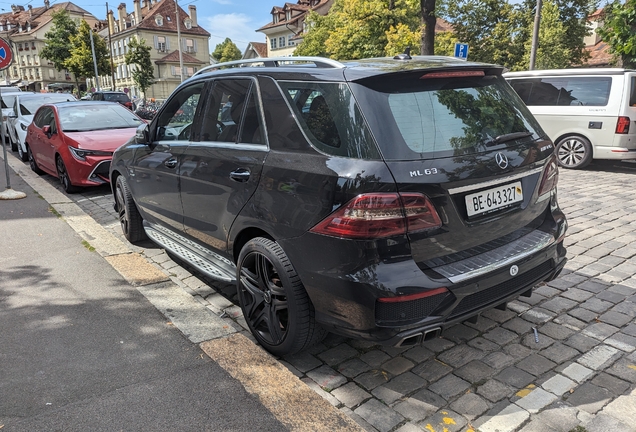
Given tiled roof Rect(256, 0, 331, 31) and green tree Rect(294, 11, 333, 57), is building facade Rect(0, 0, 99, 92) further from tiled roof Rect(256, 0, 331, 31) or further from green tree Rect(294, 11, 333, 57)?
green tree Rect(294, 11, 333, 57)

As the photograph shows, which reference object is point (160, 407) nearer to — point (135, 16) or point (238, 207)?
point (238, 207)

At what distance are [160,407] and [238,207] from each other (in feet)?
4.27

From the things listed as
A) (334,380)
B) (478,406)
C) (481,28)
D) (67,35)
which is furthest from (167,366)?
(67,35)

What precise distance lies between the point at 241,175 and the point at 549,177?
6.62ft

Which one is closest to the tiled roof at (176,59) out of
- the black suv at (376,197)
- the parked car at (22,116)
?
the parked car at (22,116)

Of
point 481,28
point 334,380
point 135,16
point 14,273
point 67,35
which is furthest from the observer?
point 135,16

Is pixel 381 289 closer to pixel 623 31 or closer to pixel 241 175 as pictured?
pixel 241 175

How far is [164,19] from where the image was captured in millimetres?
76312

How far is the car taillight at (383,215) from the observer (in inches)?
98.3

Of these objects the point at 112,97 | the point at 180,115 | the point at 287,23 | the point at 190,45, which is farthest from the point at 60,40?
the point at 180,115

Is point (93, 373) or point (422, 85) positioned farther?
point (93, 373)

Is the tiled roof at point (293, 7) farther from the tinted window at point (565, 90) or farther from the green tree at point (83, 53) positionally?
the tinted window at point (565, 90)

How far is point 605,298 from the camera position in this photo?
4043mm

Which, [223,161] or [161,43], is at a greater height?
[161,43]
